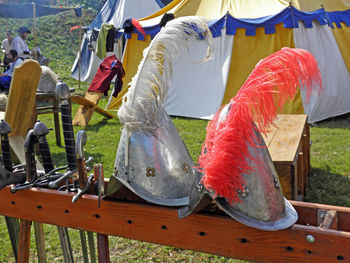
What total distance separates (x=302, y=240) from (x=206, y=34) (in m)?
0.77

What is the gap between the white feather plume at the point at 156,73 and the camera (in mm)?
1420

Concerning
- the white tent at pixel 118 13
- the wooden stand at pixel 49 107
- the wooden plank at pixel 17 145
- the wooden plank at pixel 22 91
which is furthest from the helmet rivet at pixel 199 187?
the white tent at pixel 118 13

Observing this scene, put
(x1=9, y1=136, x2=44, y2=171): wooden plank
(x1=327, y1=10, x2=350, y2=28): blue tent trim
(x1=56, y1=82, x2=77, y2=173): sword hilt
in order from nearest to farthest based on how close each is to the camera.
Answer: (x1=56, y1=82, x2=77, y2=173): sword hilt, (x1=9, y1=136, x2=44, y2=171): wooden plank, (x1=327, y1=10, x2=350, y2=28): blue tent trim

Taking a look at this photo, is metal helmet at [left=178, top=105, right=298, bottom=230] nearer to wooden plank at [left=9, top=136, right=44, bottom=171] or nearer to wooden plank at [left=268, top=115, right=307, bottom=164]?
wooden plank at [left=268, top=115, right=307, bottom=164]

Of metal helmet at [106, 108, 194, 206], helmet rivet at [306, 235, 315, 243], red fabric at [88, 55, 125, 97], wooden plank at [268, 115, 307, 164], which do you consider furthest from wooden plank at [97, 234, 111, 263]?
red fabric at [88, 55, 125, 97]

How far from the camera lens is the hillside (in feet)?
56.7

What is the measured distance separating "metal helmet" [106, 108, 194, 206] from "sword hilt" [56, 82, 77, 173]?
0.87 feet

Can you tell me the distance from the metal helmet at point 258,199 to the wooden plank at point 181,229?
4 centimetres

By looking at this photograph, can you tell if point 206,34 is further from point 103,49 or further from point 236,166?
point 103,49

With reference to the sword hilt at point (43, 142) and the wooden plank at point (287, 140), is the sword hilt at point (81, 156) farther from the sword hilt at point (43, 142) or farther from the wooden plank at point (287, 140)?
the wooden plank at point (287, 140)

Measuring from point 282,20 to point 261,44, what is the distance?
0.50 meters

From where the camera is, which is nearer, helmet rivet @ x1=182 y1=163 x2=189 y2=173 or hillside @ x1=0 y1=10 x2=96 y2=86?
helmet rivet @ x1=182 y1=163 x2=189 y2=173

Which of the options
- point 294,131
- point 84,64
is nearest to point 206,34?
point 294,131

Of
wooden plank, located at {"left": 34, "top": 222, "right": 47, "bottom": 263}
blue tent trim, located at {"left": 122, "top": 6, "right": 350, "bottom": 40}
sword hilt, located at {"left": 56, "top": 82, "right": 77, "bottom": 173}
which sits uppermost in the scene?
blue tent trim, located at {"left": 122, "top": 6, "right": 350, "bottom": 40}
